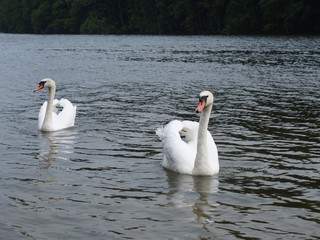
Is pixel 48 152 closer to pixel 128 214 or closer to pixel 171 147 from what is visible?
pixel 171 147

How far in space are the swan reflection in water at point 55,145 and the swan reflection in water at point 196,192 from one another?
251cm

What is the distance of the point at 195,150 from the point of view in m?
11.5

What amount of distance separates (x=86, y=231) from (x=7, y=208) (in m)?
1.51

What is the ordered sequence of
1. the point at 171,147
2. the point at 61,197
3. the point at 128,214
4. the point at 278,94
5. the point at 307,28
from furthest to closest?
the point at 307,28, the point at 278,94, the point at 171,147, the point at 61,197, the point at 128,214

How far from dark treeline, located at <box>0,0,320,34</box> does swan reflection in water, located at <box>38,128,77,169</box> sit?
6801cm

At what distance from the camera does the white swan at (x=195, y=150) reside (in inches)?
421

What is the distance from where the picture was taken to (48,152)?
A: 42.7 feet

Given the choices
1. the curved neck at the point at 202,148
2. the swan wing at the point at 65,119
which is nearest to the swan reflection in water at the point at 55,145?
the swan wing at the point at 65,119

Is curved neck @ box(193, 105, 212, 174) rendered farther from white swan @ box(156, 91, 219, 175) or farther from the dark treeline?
the dark treeline

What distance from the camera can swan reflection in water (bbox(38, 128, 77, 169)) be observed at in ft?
40.1

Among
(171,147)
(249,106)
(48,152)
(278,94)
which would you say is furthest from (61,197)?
(278,94)

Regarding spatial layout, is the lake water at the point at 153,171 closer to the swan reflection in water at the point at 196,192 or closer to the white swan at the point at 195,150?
the swan reflection in water at the point at 196,192

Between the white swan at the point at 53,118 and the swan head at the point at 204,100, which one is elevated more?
the swan head at the point at 204,100

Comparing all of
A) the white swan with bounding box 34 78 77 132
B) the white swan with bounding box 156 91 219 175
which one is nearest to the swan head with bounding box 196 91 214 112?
the white swan with bounding box 156 91 219 175
